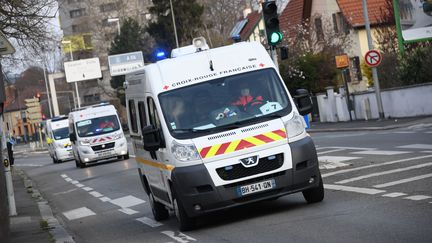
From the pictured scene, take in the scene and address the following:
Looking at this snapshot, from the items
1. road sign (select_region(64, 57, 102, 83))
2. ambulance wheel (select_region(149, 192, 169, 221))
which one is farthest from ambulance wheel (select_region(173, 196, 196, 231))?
road sign (select_region(64, 57, 102, 83))

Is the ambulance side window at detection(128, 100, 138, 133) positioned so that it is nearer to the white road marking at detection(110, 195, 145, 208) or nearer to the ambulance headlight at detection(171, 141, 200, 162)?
the ambulance headlight at detection(171, 141, 200, 162)

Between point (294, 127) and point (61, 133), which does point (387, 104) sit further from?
→ point (294, 127)

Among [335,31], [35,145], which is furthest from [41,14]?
[35,145]

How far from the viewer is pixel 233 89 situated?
41.8ft

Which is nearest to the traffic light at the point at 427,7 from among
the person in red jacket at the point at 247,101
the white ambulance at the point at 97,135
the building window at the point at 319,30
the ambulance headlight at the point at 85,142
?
the white ambulance at the point at 97,135

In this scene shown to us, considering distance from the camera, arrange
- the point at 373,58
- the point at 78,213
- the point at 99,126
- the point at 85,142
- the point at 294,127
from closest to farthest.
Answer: the point at 294,127 → the point at 78,213 → the point at 373,58 → the point at 85,142 → the point at 99,126

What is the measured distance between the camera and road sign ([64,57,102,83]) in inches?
3093

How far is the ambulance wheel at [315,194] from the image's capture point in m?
12.7

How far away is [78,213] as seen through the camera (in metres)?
18.4

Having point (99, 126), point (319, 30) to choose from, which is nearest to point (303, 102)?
point (99, 126)

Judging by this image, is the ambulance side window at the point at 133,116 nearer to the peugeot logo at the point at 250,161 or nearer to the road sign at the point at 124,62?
the peugeot logo at the point at 250,161

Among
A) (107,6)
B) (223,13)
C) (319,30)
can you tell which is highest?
(107,6)

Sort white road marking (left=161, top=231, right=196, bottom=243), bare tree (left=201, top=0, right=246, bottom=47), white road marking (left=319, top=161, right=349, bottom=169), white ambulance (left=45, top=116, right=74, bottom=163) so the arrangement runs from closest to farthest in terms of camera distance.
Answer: white road marking (left=161, top=231, right=196, bottom=243), white road marking (left=319, top=161, right=349, bottom=169), white ambulance (left=45, top=116, right=74, bottom=163), bare tree (left=201, top=0, right=246, bottom=47)

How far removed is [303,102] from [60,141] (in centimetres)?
3788
